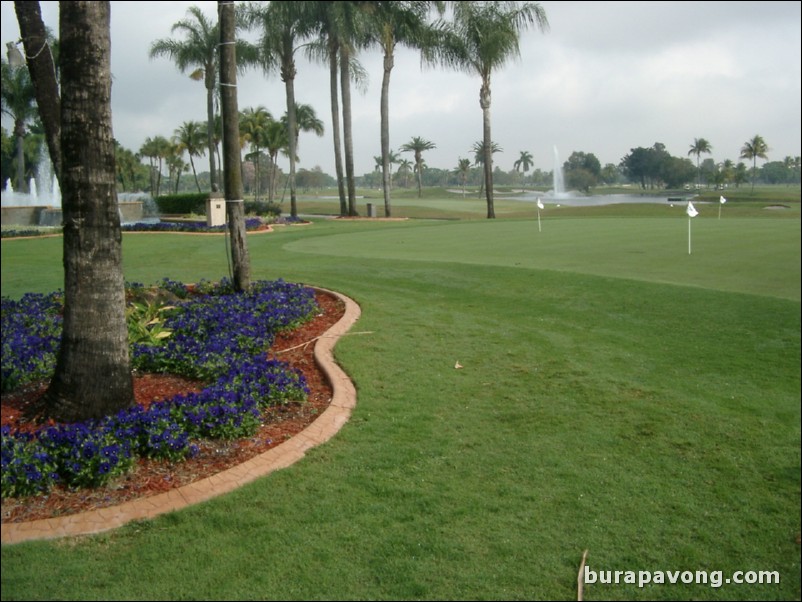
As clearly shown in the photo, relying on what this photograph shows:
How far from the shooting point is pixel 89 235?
449cm

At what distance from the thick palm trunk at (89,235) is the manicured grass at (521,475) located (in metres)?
1.55

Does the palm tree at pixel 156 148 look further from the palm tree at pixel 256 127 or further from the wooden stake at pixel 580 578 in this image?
the wooden stake at pixel 580 578

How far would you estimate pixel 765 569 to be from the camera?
A: 10.1 ft

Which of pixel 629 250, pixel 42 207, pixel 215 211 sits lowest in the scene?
pixel 629 250

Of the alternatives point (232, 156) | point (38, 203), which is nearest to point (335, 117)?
point (38, 203)

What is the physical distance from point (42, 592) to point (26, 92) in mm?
46859

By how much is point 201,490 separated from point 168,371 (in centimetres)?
248

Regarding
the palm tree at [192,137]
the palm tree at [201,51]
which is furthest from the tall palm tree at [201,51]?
the palm tree at [192,137]

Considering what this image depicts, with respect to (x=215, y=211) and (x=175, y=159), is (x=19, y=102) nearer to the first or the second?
(x=215, y=211)

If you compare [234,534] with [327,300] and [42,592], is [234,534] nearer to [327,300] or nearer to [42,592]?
[42,592]

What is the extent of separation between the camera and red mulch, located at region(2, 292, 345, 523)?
3672mm

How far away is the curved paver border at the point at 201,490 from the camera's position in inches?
132

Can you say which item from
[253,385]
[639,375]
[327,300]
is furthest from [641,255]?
[253,385]

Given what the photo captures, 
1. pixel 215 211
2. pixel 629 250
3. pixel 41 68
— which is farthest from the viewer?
pixel 215 211
